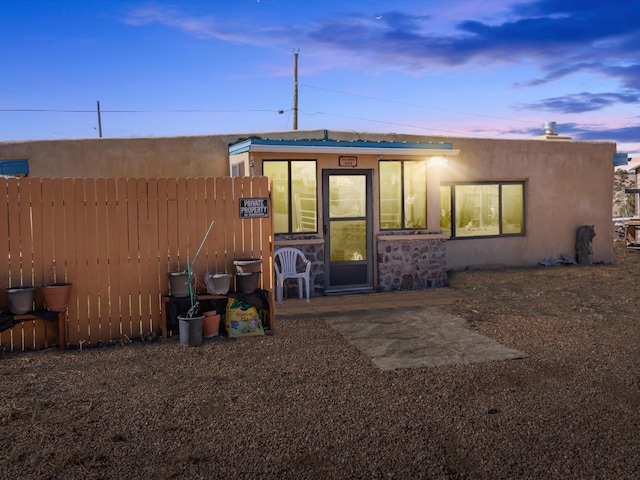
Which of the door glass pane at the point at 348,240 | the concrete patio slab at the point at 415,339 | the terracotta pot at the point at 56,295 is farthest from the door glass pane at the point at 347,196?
the terracotta pot at the point at 56,295

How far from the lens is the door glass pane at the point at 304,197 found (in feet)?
31.1

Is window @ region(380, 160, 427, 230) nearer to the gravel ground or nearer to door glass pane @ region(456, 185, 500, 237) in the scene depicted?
door glass pane @ region(456, 185, 500, 237)

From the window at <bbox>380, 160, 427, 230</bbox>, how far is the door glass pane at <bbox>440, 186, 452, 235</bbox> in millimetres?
1728

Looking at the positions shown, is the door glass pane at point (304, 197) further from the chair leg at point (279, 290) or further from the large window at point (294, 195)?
the chair leg at point (279, 290)

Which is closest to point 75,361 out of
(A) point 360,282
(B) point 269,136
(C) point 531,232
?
(A) point 360,282

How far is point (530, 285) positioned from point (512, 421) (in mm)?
6699

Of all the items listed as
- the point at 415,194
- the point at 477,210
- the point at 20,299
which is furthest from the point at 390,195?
the point at 20,299

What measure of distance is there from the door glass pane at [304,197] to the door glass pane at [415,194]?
1697 mm

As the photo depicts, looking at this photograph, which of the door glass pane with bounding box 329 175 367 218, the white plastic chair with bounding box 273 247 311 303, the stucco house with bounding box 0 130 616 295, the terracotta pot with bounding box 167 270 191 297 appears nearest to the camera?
the terracotta pot with bounding box 167 270 191 297

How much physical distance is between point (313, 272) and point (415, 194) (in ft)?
7.81

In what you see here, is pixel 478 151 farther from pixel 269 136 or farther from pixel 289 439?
pixel 289 439

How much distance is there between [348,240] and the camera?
9836 millimetres

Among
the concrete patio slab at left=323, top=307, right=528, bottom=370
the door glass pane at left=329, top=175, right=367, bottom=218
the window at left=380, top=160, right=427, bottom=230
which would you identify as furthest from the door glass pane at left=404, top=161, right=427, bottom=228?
the concrete patio slab at left=323, top=307, right=528, bottom=370

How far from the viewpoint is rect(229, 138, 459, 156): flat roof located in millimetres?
8961
